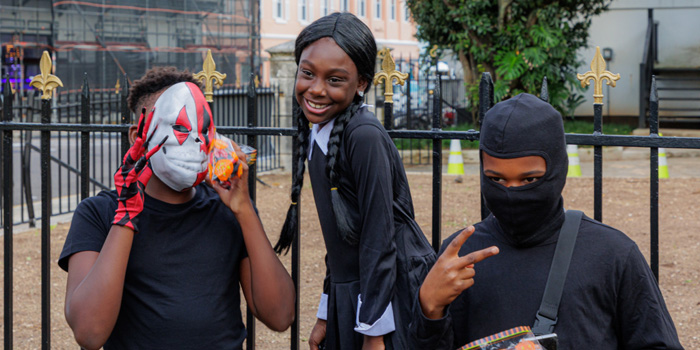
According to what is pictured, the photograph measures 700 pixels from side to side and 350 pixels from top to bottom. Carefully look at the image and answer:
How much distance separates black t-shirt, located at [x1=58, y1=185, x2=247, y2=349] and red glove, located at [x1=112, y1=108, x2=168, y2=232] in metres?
0.09

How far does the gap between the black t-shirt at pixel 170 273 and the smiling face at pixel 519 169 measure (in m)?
0.96

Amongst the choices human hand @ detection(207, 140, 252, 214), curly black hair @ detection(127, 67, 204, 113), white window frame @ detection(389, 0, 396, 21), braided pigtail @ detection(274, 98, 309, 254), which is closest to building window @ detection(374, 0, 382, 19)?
white window frame @ detection(389, 0, 396, 21)

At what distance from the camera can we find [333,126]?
2.46 meters

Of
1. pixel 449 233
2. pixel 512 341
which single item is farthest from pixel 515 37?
pixel 512 341

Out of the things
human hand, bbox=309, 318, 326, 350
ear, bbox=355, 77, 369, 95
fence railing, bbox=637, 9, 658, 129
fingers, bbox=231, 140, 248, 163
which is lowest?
human hand, bbox=309, 318, 326, 350

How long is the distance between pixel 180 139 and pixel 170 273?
413mm

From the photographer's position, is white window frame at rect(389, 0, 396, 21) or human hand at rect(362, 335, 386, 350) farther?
white window frame at rect(389, 0, 396, 21)

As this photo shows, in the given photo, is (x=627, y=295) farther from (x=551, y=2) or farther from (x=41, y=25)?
(x=41, y=25)

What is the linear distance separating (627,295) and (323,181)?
3.30ft

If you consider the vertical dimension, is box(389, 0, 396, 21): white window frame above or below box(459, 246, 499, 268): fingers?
above

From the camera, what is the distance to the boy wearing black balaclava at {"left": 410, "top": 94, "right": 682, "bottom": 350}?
188 centimetres

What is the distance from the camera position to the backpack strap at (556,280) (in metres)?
1.86

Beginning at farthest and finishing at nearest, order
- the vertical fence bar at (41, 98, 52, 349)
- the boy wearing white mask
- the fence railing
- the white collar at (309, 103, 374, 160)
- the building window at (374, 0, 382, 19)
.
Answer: the building window at (374, 0, 382, 19), the fence railing, the vertical fence bar at (41, 98, 52, 349), the white collar at (309, 103, 374, 160), the boy wearing white mask

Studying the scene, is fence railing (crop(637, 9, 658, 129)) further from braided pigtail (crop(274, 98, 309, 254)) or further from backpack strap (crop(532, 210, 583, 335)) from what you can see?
backpack strap (crop(532, 210, 583, 335))
